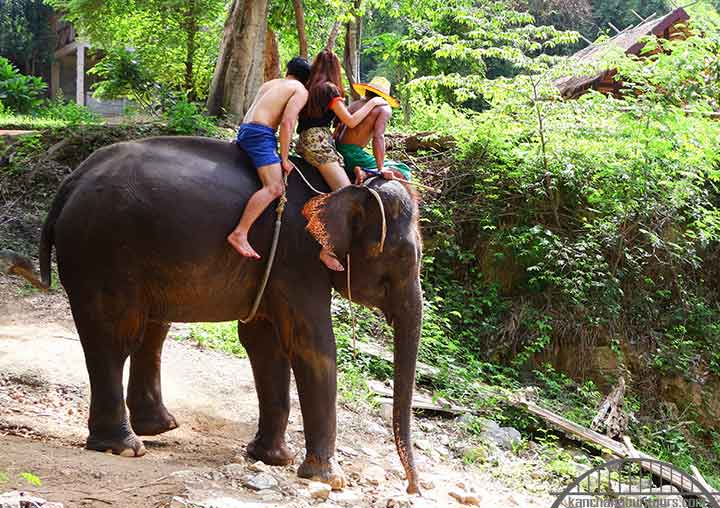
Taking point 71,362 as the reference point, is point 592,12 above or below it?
above

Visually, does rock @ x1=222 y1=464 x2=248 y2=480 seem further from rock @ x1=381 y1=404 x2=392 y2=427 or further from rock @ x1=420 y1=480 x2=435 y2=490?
rock @ x1=381 y1=404 x2=392 y2=427

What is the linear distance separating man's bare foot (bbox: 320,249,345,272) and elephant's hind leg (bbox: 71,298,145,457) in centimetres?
109

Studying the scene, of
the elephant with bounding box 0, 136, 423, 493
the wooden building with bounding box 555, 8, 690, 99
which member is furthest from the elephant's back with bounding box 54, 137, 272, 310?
the wooden building with bounding box 555, 8, 690, 99

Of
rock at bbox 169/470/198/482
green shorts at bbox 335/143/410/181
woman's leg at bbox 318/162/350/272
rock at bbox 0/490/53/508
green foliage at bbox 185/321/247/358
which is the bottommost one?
green foliage at bbox 185/321/247/358

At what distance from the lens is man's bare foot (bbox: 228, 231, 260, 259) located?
4938 mm

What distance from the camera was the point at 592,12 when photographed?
30391 millimetres

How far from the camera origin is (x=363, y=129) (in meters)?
5.74

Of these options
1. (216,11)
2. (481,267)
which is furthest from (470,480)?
(216,11)

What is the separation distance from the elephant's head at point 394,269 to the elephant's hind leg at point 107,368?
1290mm

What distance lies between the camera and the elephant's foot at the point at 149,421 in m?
5.68

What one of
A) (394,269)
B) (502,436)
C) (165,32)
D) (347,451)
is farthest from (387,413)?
(165,32)

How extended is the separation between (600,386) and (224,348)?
482 cm

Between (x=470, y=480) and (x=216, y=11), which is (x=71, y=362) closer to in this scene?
(x=470, y=480)

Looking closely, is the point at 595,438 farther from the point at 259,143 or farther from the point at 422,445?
the point at 259,143
